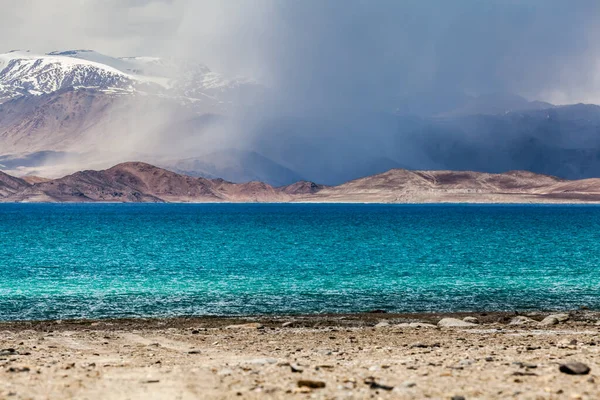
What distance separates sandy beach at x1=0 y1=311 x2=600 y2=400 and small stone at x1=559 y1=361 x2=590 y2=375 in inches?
1.1

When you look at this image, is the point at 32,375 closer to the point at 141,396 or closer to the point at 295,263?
the point at 141,396

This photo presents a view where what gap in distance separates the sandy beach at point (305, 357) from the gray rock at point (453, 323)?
0.07m

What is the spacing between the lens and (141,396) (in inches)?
494

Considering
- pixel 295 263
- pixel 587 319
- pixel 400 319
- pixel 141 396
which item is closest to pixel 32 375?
pixel 141 396

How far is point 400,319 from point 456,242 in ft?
176

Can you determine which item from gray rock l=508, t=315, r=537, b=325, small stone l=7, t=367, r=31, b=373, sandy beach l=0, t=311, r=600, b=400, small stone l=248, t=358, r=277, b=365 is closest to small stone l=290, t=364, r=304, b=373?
sandy beach l=0, t=311, r=600, b=400

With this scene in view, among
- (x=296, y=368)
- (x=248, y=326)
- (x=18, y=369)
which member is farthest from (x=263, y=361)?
(x=248, y=326)

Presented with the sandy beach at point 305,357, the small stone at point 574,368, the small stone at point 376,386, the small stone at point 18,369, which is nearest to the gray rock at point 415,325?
the sandy beach at point 305,357

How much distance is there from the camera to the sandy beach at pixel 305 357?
1278 cm

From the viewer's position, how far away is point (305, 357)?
17.2 m

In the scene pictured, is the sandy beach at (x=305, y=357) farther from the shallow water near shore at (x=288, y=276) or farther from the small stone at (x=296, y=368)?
the shallow water near shore at (x=288, y=276)

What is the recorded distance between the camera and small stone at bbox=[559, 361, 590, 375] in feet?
45.1

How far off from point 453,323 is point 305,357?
9.52 meters

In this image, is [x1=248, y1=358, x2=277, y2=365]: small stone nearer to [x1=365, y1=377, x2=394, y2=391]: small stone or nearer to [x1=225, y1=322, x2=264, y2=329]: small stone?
[x1=365, y1=377, x2=394, y2=391]: small stone
